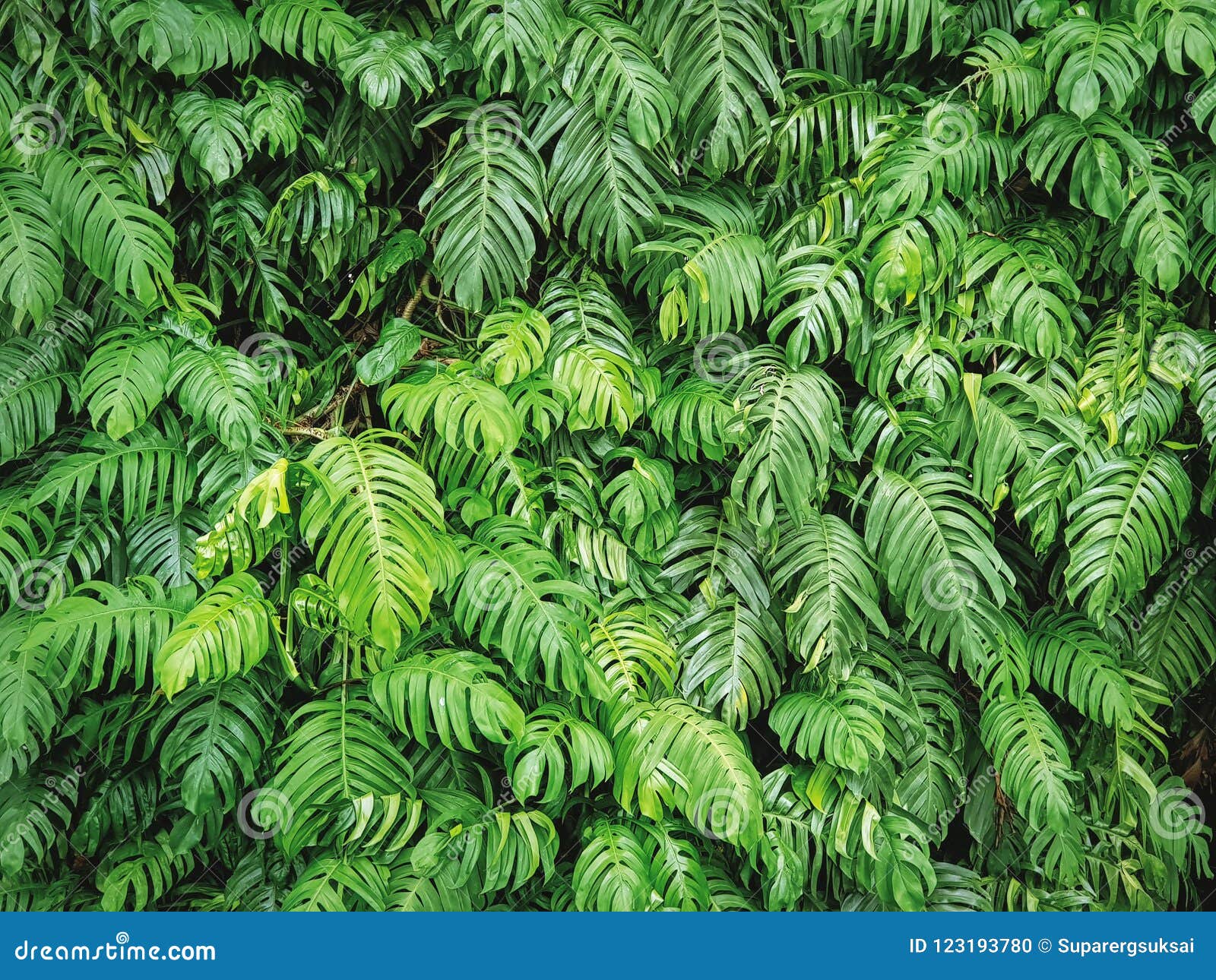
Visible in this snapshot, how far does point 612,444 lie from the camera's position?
108 inches

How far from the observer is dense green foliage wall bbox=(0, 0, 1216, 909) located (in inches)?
94.7

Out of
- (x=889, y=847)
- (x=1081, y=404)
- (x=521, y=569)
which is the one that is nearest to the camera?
(x=521, y=569)

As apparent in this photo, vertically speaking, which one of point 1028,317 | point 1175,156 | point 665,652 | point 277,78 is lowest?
point 665,652

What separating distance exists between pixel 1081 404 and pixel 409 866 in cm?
213

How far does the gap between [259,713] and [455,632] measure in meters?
0.51

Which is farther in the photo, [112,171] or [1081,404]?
[1081,404]

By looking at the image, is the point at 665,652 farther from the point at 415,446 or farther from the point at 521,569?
the point at 415,446

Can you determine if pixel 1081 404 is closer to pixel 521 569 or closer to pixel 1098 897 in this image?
pixel 1098 897

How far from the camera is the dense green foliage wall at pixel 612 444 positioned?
2404 millimetres

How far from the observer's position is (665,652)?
2.63 m

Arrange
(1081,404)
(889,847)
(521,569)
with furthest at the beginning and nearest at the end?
(1081,404), (889,847), (521,569)

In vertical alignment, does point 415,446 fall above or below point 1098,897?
above

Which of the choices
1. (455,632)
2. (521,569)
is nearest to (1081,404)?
(521,569)

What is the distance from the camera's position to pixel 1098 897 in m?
2.85
